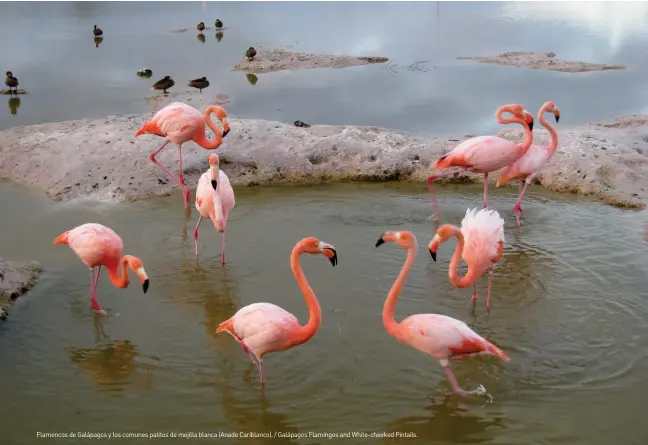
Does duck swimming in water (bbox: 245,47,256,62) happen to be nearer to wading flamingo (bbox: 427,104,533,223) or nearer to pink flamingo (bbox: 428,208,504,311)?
wading flamingo (bbox: 427,104,533,223)

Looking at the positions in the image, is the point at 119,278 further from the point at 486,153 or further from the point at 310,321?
the point at 486,153

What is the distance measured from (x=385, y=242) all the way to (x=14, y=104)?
32.2 ft

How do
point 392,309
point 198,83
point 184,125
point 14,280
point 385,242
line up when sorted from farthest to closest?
point 198,83 → point 184,125 → point 385,242 → point 14,280 → point 392,309

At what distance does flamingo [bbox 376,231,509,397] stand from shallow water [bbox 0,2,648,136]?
6.37 m

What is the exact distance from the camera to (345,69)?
54.4ft

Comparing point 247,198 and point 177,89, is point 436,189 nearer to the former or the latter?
point 247,198

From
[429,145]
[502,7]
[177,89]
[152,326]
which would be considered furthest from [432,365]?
[502,7]

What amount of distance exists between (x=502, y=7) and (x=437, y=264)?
30.8m

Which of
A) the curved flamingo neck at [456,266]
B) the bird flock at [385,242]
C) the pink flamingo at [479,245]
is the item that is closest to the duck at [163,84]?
the bird flock at [385,242]

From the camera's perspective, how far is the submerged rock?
5.37 m

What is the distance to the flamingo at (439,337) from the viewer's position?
13.6 ft

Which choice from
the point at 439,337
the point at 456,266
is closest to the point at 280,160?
the point at 456,266

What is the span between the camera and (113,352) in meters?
4.82

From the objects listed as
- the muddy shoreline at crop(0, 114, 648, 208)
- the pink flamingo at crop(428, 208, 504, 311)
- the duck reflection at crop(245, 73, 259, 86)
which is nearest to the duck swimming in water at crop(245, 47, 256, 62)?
the duck reflection at crop(245, 73, 259, 86)
